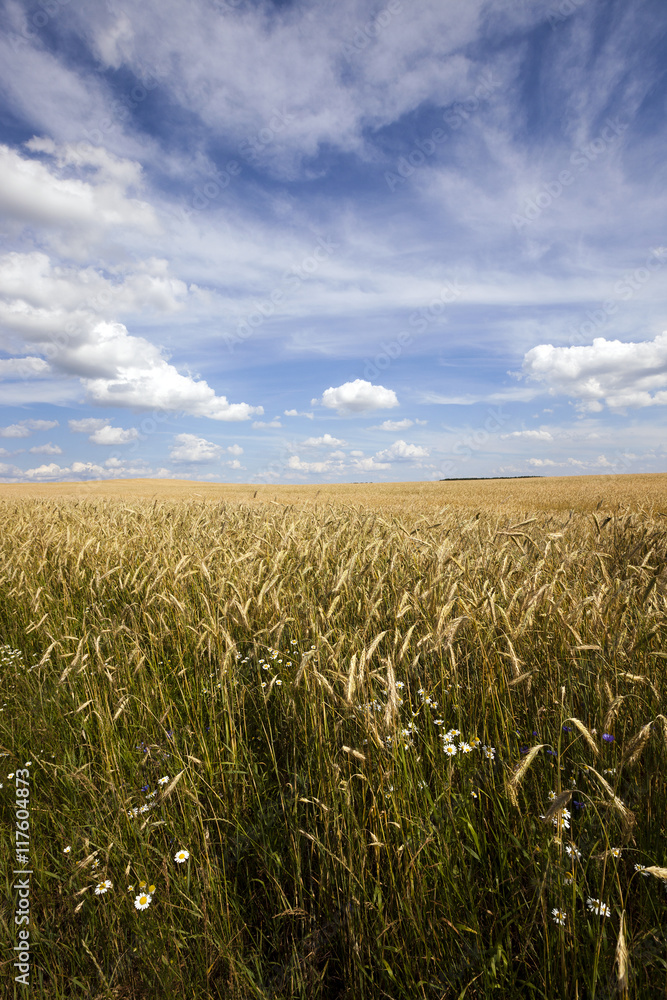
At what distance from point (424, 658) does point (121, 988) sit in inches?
65.8

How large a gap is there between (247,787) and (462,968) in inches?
40.1

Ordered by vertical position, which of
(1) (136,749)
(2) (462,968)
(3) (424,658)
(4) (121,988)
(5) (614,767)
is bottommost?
(4) (121,988)

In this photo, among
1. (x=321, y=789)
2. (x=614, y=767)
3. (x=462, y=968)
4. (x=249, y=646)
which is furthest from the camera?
(x=249, y=646)

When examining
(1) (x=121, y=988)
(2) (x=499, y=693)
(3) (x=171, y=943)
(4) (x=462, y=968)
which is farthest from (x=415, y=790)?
(1) (x=121, y=988)

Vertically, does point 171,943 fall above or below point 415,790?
below

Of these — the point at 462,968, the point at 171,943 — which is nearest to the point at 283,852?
the point at 171,943

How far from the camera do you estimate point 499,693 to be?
2.23 m

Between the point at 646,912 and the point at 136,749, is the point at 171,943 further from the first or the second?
the point at 646,912

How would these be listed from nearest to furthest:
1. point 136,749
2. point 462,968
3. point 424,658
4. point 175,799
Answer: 1. point 462,968
2. point 175,799
3. point 136,749
4. point 424,658

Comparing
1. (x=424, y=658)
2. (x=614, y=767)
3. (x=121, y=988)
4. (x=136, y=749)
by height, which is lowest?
(x=121, y=988)

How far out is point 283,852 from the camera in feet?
5.74

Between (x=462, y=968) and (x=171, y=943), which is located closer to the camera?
(x=462, y=968)

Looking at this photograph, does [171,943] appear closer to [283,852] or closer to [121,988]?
[121,988]

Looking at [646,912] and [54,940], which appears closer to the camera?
[646,912]
